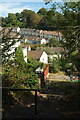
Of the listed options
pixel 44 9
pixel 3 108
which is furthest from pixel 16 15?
Answer: pixel 3 108

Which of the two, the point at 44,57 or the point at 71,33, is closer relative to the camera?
the point at 71,33

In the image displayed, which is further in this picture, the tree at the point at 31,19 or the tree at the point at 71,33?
the tree at the point at 31,19

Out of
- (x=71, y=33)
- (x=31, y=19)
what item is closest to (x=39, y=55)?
(x=31, y=19)

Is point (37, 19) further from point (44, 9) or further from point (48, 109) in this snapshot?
point (48, 109)

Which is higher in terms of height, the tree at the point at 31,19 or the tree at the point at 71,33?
the tree at the point at 31,19

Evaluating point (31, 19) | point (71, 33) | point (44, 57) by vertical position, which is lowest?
point (71, 33)

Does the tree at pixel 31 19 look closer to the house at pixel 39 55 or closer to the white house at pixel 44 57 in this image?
the house at pixel 39 55

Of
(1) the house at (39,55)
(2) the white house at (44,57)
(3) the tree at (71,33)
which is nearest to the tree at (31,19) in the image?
(3) the tree at (71,33)

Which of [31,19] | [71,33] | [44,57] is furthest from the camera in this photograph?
[44,57]

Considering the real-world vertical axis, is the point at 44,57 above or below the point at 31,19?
below

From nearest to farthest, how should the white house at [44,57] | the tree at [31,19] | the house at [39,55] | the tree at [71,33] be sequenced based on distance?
the tree at [71,33] → the tree at [31,19] → the house at [39,55] → the white house at [44,57]

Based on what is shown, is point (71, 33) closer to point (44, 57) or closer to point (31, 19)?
point (31, 19)

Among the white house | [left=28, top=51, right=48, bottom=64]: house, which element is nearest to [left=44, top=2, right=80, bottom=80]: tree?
[left=28, top=51, right=48, bottom=64]: house

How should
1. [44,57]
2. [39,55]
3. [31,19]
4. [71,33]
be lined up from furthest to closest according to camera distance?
[44,57]
[39,55]
[31,19]
[71,33]
